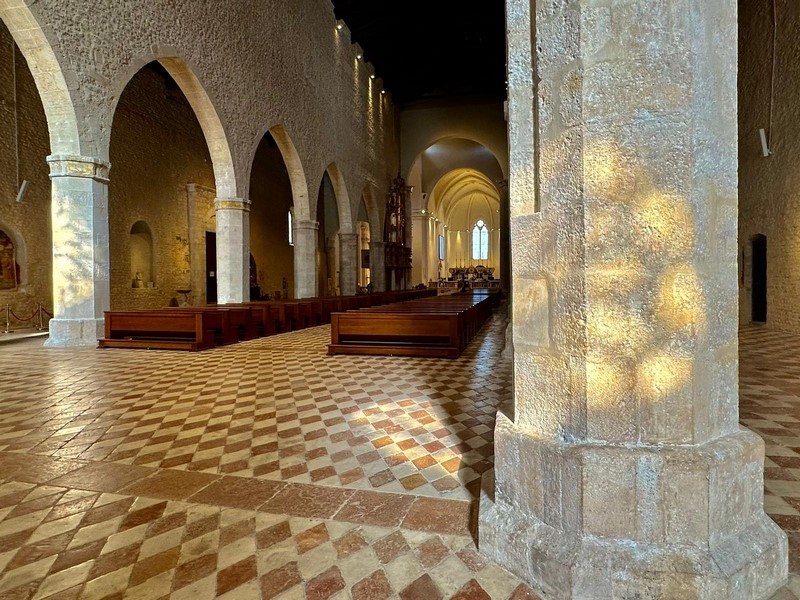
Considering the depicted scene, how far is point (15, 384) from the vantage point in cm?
462

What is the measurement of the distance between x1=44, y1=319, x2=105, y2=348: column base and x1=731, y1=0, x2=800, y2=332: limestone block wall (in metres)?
13.0

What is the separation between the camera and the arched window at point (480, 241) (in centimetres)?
3938

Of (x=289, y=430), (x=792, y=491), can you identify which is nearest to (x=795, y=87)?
(x=792, y=491)

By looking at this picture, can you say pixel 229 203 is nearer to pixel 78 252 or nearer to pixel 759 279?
pixel 78 252

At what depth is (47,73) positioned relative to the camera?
6.64 meters

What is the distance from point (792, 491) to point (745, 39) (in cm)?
1225

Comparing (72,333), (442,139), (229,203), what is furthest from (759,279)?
(442,139)

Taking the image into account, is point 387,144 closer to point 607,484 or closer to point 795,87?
point 795,87

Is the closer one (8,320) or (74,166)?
(74,166)

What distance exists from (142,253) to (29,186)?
12.7 feet

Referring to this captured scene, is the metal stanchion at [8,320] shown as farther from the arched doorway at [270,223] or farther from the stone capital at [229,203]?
the arched doorway at [270,223]

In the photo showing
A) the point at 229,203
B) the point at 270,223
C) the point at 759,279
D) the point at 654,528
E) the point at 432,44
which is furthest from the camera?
the point at 270,223

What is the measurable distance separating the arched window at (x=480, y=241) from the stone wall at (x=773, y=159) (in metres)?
29.1

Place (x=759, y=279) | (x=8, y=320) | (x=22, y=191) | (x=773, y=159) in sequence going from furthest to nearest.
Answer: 1. (x=22, y=191)
2. (x=759, y=279)
3. (x=8, y=320)
4. (x=773, y=159)
